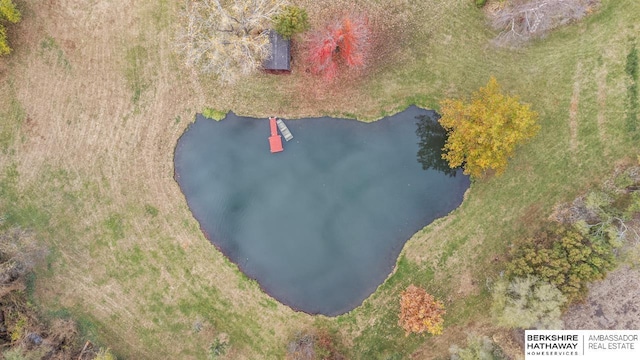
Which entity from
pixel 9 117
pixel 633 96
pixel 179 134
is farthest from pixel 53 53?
pixel 633 96

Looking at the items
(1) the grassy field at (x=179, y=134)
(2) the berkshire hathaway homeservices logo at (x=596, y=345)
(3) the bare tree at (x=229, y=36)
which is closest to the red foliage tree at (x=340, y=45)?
(1) the grassy field at (x=179, y=134)

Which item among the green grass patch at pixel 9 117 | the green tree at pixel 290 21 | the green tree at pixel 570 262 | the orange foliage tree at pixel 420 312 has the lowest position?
the orange foliage tree at pixel 420 312

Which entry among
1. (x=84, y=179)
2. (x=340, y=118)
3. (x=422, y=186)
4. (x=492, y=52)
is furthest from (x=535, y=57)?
(x=84, y=179)

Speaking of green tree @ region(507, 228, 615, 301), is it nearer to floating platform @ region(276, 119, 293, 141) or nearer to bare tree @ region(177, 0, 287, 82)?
floating platform @ region(276, 119, 293, 141)

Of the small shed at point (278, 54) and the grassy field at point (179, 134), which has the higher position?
the small shed at point (278, 54)

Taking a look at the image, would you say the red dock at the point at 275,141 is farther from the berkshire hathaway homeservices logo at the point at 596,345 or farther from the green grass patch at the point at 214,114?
the berkshire hathaway homeservices logo at the point at 596,345

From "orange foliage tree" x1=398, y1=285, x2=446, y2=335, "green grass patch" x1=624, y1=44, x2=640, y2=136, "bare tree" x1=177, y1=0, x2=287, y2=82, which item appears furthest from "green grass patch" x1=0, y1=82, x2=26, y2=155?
"green grass patch" x1=624, y1=44, x2=640, y2=136

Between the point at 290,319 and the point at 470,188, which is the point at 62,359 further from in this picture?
the point at 470,188
